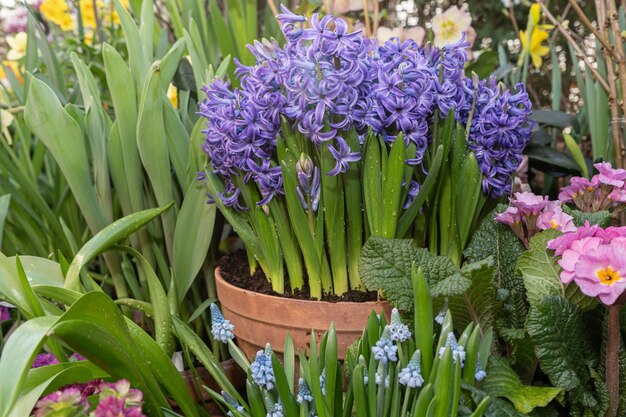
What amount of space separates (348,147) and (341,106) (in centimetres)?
6

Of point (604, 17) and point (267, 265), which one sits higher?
point (604, 17)

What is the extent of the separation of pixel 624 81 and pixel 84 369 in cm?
104

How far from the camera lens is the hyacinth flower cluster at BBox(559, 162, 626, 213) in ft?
3.00

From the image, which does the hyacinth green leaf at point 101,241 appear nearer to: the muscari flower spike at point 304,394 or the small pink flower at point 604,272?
the muscari flower spike at point 304,394

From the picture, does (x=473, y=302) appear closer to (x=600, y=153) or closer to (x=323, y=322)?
(x=323, y=322)

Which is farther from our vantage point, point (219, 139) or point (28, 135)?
point (28, 135)

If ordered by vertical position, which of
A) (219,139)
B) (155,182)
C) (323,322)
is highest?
(219,139)

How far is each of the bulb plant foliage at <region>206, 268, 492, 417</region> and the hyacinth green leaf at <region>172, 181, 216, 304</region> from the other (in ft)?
1.17

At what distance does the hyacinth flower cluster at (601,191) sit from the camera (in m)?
0.91

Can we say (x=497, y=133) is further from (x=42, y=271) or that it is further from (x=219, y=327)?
(x=42, y=271)

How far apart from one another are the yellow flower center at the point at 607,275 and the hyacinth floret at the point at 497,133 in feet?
0.98

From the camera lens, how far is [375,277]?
828 millimetres

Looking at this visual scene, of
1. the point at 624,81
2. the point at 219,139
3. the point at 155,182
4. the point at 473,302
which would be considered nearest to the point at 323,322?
the point at 473,302

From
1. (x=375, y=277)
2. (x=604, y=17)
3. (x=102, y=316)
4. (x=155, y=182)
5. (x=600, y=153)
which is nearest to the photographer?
(x=102, y=316)
